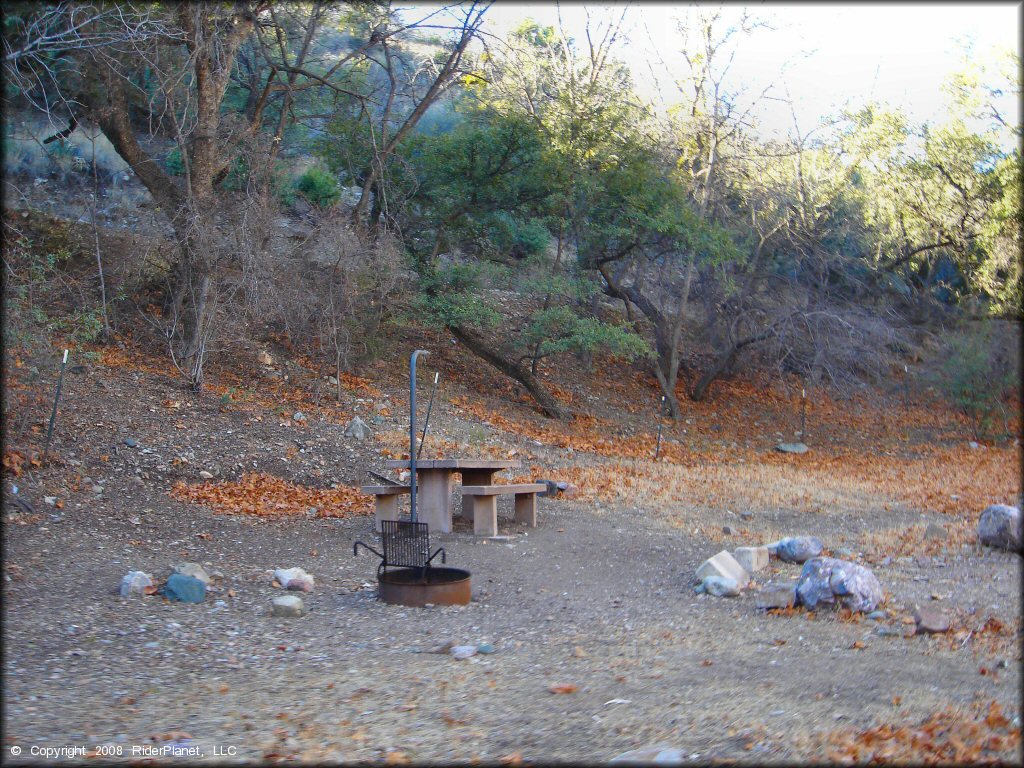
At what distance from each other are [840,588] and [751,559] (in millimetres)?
1432

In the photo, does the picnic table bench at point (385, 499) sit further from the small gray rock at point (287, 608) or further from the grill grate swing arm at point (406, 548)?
the small gray rock at point (287, 608)

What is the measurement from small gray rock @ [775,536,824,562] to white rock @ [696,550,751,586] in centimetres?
91

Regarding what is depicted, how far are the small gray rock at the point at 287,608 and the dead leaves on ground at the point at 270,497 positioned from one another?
342 cm

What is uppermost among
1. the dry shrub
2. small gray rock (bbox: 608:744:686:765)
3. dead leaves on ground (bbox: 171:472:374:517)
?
the dry shrub

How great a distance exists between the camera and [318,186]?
20906 millimetres

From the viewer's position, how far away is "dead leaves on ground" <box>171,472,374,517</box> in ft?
31.3

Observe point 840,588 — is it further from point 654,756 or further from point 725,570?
point 654,756

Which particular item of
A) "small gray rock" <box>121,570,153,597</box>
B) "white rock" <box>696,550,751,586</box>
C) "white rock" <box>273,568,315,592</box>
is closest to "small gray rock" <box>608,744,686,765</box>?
"white rock" <box>696,550,751,586</box>

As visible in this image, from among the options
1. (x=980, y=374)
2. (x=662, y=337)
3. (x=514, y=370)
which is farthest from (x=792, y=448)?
(x=514, y=370)

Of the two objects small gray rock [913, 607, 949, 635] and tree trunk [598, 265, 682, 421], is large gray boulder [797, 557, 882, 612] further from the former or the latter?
tree trunk [598, 265, 682, 421]

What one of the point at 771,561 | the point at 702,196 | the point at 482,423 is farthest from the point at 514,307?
the point at 771,561

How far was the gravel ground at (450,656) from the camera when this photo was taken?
3.77 meters

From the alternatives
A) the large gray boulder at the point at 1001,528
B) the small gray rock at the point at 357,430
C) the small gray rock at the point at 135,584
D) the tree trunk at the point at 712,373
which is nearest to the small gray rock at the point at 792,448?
the tree trunk at the point at 712,373

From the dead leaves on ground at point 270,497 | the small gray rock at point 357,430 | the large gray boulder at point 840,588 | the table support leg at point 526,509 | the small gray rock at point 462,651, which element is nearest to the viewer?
the small gray rock at point 462,651
